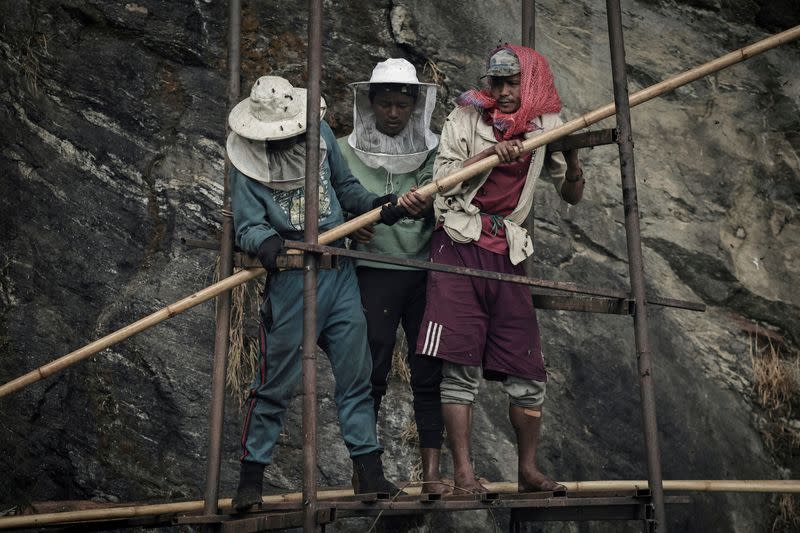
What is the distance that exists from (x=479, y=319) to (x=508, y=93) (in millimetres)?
1111

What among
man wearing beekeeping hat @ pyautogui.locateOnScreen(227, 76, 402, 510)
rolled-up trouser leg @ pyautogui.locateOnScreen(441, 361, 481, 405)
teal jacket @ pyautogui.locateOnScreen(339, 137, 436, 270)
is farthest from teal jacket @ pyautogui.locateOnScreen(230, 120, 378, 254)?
rolled-up trouser leg @ pyautogui.locateOnScreen(441, 361, 481, 405)

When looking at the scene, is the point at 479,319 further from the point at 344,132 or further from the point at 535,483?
the point at 344,132

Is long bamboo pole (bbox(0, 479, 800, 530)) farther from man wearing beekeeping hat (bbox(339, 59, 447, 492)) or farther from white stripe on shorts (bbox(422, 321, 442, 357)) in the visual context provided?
white stripe on shorts (bbox(422, 321, 442, 357))

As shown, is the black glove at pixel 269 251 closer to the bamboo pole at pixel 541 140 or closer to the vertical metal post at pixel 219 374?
the bamboo pole at pixel 541 140

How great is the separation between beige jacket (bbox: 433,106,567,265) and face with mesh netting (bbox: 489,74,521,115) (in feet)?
0.41

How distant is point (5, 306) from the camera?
771 centimetres

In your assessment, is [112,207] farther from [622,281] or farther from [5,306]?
[622,281]

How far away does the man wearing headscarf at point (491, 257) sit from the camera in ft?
19.5

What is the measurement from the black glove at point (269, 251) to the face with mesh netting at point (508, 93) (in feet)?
4.30

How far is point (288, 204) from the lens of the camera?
6.00m

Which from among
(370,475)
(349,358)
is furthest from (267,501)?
(349,358)

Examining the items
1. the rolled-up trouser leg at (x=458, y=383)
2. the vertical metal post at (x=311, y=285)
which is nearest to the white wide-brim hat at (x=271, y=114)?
the vertical metal post at (x=311, y=285)

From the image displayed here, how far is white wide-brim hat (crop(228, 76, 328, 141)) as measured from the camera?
232 inches

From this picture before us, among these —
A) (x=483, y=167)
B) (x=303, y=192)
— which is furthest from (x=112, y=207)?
(x=483, y=167)
